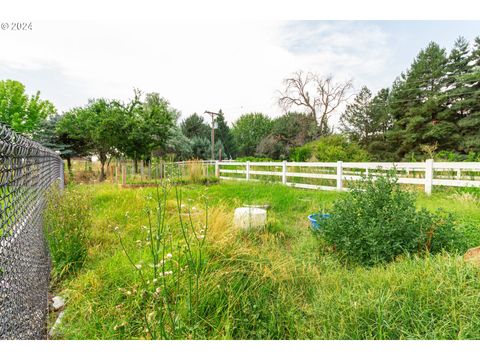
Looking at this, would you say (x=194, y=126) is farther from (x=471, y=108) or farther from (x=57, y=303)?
(x=57, y=303)

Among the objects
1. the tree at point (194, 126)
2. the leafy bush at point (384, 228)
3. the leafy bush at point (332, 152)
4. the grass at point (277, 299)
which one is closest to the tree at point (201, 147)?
the tree at point (194, 126)

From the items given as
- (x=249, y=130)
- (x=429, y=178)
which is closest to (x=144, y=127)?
(x=429, y=178)

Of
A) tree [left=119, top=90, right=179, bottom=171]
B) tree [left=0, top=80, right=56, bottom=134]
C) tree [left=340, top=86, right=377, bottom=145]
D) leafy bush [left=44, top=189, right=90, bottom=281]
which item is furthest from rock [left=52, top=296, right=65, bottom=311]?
tree [left=340, top=86, right=377, bottom=145]

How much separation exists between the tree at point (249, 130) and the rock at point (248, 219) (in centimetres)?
2259

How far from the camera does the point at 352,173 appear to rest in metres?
5.56

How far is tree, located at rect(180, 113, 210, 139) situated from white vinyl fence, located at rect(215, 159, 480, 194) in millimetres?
8641

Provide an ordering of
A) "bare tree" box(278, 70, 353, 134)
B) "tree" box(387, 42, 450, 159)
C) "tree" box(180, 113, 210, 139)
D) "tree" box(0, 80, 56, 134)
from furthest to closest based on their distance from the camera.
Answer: "tree" box(180, 113, 210, 139) → "tree" box(387, 42, 450, 159) → "bare tree" box(278, 70, 353, 134) → "tree" box(0, 80, 56, 134)

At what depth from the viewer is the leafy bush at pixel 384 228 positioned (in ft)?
6.72

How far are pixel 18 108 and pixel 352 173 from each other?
11.3m

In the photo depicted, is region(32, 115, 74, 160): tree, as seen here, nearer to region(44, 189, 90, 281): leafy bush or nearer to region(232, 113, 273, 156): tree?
region(44, 189, 90, 281): leafy bush

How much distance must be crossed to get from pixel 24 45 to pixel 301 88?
43.0ft

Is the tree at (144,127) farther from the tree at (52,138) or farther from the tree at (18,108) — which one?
the tree at (52,138)

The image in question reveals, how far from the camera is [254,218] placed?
279 cm

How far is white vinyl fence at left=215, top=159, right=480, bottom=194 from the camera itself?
14.2 ft
